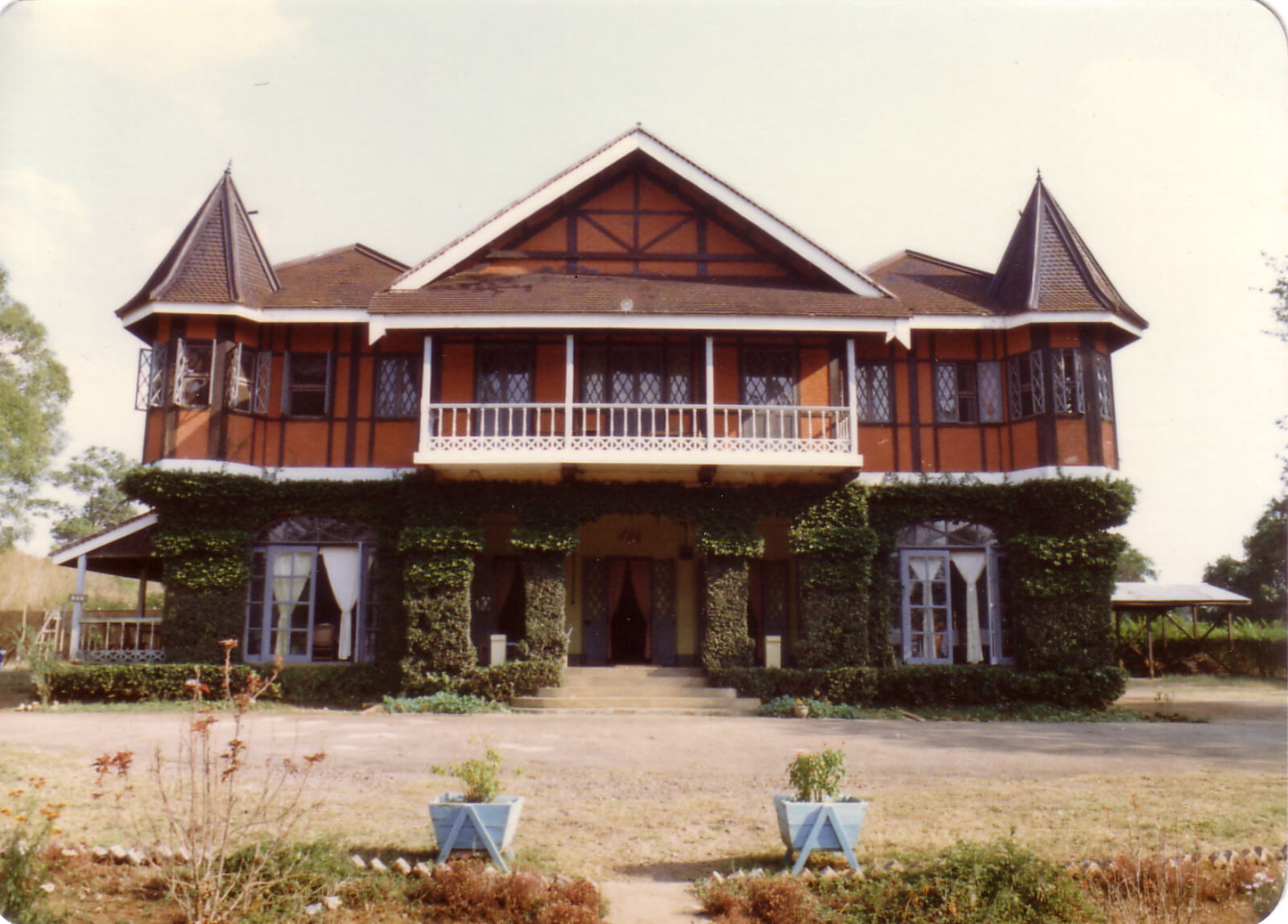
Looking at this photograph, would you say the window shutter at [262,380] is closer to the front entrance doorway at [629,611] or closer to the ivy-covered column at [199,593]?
Result: the ivy-covered column at [199,593]

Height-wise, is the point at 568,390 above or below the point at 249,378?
below

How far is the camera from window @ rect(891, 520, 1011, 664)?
18969mm

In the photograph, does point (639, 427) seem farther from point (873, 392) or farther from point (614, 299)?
point (873, 392)

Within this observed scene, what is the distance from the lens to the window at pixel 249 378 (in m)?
18.5

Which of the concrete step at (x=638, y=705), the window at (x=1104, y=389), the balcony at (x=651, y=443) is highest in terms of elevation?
the window at (x=1104, y=389)

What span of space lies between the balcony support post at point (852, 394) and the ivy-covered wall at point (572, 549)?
909 mm

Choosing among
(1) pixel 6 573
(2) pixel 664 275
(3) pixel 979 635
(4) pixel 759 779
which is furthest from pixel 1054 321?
(1) pixel 6 573

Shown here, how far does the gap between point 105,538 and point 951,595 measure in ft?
53.9

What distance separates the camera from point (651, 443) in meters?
17.5

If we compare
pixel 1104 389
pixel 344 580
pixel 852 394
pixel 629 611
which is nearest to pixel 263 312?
pixel 344 580

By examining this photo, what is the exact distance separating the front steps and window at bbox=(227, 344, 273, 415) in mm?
7635

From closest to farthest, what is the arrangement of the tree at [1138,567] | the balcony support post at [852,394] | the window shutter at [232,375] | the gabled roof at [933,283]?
the balcony support post at [852,394]
the window shutter at [232,375]
the gabled roof at [933,283]
the tree at [1138,567]

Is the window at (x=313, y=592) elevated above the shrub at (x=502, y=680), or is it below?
above

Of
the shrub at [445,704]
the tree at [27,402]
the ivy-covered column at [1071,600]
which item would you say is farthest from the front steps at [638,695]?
the tree at [27,402]
